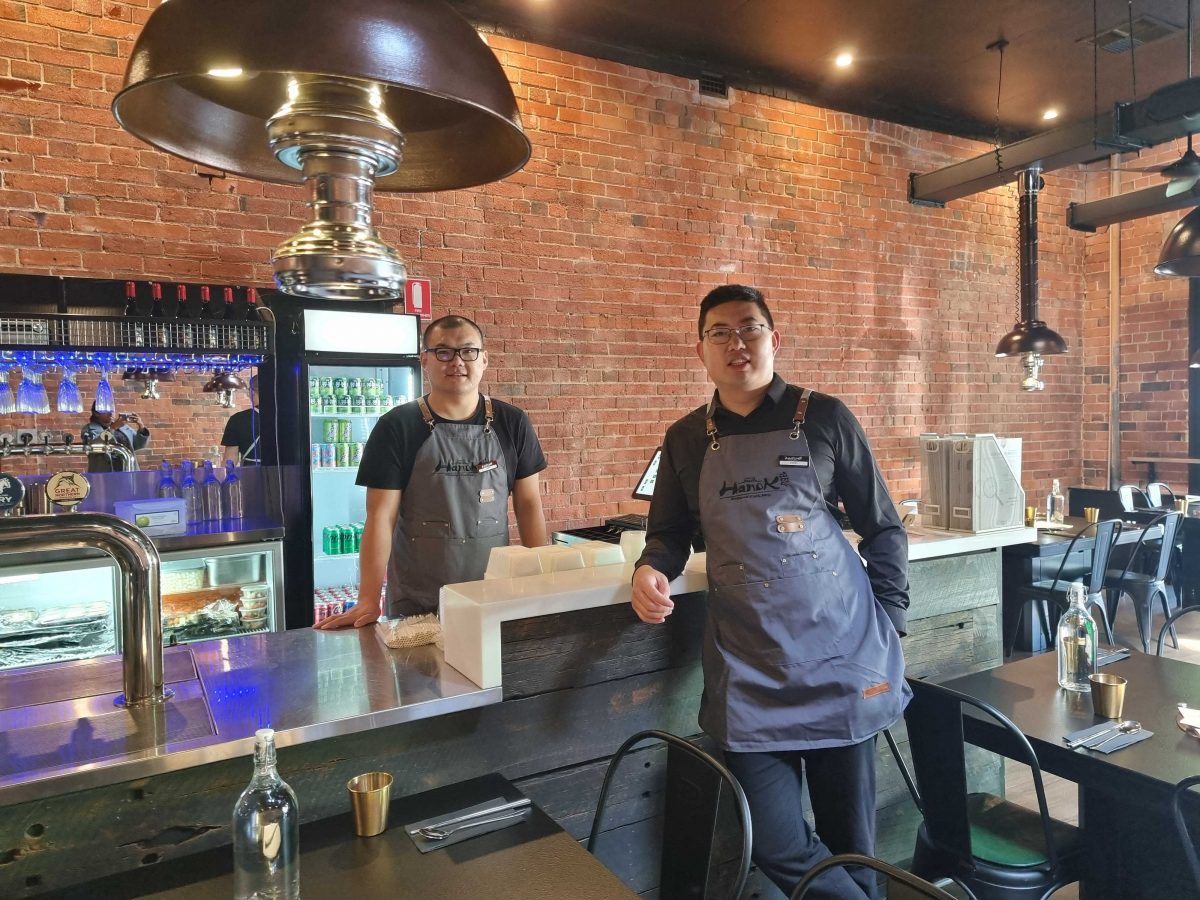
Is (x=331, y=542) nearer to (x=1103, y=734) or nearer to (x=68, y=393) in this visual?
(x=68, y=393)

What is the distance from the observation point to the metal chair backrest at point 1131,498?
6191 millimetres

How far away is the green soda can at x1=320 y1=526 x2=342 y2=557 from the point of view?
412cm

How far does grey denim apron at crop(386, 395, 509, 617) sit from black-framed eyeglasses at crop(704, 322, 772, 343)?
1072 millimetres

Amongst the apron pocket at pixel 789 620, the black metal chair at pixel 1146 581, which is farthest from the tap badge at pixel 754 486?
the black metal chair at pixel 1146 581

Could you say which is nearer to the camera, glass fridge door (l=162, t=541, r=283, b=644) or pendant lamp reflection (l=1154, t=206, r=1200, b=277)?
pendant lamp reflection (l=1154, t=206, r=1200, b=277)

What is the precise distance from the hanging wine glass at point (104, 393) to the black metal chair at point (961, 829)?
371cm

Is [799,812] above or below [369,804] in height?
below

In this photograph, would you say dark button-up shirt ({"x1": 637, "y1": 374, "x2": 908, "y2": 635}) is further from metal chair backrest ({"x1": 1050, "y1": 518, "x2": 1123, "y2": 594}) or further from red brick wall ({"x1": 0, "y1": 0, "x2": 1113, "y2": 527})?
metal chair backrest ({"x1": 1050, "y1": 518, "x2": 1123, "y2": 594})

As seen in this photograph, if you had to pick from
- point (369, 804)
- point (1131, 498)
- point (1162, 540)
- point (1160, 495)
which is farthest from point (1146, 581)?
point (369, 804)

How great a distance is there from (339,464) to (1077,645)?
331cm

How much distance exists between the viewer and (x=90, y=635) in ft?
11.3

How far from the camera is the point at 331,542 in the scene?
4.14 meters

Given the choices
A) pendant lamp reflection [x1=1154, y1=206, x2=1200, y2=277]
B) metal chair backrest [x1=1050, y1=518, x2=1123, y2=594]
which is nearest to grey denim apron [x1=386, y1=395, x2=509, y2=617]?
pendant lamp reflection [x1=1154, y1=206, x2=1200, y2=277]

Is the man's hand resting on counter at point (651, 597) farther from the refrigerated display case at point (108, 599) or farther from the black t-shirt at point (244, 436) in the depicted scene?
the black t-shirt at point (244, 436)
